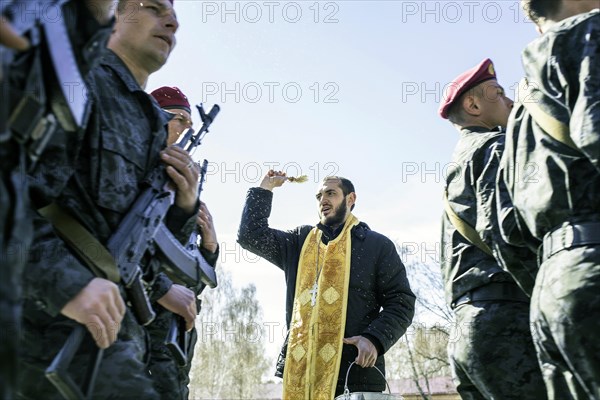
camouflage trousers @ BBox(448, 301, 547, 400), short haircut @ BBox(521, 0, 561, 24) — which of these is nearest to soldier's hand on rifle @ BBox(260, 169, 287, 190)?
camouflage trousers @ BBox(448, 301, 547, 400)

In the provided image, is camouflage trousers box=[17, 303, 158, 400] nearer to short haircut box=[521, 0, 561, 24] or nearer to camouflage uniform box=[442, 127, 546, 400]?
camouflage uniform box=[442, 127, 546, 400]

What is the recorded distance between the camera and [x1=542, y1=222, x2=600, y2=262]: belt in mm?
2887

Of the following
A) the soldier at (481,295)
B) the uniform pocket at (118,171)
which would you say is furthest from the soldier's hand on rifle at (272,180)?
the uniform pocket at (118,171)

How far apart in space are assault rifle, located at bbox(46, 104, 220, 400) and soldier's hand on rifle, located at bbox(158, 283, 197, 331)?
9.9 inches

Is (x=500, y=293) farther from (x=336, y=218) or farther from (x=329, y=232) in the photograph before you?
(x=336, y=218)

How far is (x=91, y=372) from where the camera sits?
249 centimetres

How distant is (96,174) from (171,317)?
1.29 meters

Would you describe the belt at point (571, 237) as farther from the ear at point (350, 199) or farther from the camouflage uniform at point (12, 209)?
the ear at point (350, 199)

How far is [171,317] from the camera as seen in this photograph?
12.7 ft

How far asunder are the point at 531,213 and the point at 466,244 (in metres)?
1.22

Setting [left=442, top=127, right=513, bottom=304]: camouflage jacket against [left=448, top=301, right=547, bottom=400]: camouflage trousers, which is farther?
[left=442, top=127, right=513, bottom=304]: camouflage jacket

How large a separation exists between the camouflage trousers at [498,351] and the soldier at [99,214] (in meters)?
1.70

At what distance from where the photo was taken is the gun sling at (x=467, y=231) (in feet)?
13.9

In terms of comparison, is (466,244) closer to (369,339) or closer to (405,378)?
(369,339)
